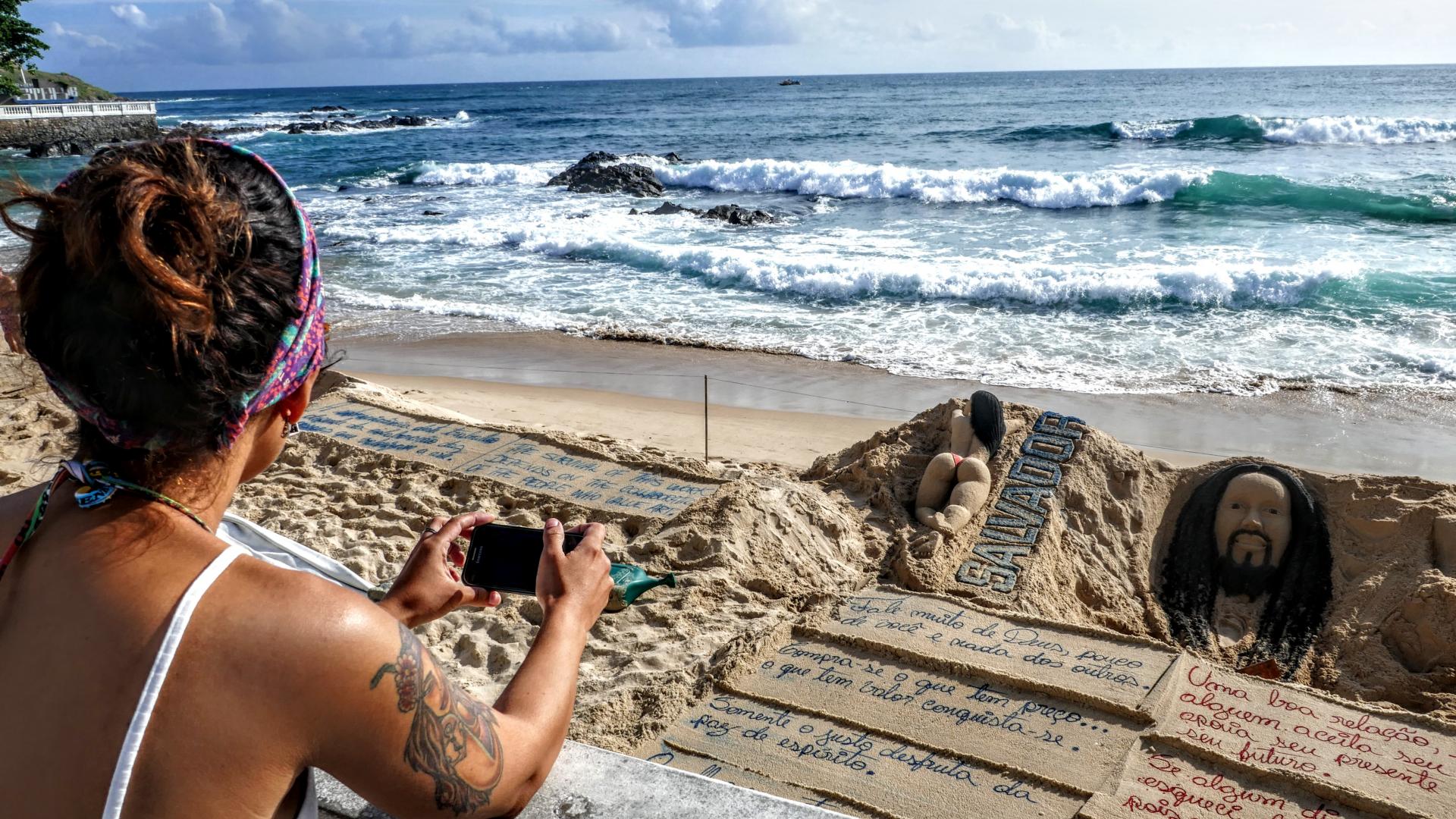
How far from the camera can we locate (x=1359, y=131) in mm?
29156

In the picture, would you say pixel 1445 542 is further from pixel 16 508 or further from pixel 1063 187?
pixel 1063 187

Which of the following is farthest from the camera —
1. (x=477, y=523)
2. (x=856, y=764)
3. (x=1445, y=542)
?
(x=1445, y=542)

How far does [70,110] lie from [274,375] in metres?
48.6

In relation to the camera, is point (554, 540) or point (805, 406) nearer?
point (554, 540)

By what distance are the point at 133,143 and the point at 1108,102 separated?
163 feet

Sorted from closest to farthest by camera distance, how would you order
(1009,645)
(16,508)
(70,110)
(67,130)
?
(16,508), (1009,645), (67,130), (70,110)

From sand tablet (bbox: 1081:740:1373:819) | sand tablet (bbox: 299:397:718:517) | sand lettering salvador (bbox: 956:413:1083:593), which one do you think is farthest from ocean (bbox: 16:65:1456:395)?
sand tablet (bbox: 1081:740:1373:819)

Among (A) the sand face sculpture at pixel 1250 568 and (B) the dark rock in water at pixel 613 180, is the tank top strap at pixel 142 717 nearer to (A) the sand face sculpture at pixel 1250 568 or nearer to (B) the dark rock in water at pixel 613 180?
(A) the sand face sculpture at pixel 1250 568

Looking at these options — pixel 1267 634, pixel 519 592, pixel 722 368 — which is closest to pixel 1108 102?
pixel 722 368

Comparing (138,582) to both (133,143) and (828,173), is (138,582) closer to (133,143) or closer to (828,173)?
(133,143)

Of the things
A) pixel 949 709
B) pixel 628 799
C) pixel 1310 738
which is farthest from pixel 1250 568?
pixel 628 799

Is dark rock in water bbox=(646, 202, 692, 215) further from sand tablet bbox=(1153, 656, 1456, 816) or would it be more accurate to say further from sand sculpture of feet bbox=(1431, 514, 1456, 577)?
sand tablet bbox=(1153, 656, 1456, 816)

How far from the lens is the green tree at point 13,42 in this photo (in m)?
37.6

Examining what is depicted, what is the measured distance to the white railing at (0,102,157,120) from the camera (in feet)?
124
